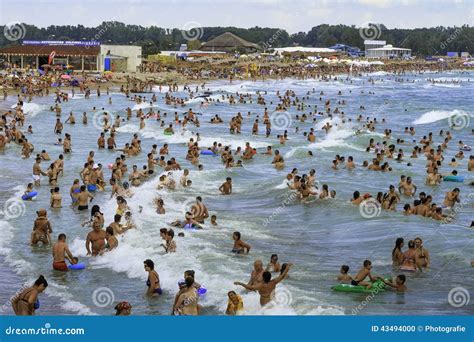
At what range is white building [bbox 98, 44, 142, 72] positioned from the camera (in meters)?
72.3

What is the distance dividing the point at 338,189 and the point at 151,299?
11.9 meters

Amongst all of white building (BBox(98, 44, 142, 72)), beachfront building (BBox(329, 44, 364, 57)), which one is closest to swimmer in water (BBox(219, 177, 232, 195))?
white building (BBox(98, 44, 142, 72))

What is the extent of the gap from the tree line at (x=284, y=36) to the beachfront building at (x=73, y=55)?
133ft

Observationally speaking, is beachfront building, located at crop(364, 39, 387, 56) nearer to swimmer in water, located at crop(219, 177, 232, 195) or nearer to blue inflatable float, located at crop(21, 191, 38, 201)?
swimmer in water, located at crop(219, 177, 232, 195)

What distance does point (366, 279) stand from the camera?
13.0 metres

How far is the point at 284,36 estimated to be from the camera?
557ft

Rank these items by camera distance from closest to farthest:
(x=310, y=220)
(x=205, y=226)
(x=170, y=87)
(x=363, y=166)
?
(x=205, y=226)
(x=310, y=220)
(x=363, y=166)
(x=170, y=87)

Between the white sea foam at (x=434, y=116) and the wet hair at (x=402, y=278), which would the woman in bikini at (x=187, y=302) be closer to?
the wet hair at (x=402, y=278)

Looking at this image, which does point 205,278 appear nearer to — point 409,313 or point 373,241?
point 409,313

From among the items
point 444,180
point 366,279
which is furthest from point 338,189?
point 366,279

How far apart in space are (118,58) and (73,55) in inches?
234

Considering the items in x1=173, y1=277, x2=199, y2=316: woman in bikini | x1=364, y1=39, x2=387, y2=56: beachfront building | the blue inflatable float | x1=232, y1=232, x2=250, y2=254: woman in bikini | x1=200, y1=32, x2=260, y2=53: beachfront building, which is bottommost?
the blue inflatable float

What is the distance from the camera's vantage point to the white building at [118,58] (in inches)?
2847

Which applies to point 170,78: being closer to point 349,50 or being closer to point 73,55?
point 73,55
